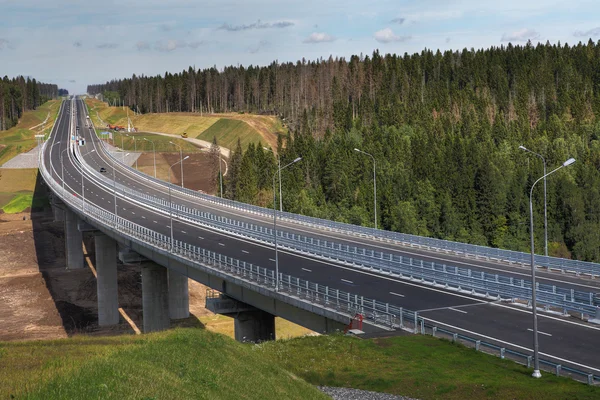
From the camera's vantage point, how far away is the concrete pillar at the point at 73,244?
10712 centimetres

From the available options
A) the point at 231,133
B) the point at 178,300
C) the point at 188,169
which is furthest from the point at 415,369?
the point at 231,133

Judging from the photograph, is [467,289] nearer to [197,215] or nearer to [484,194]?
[197,215]

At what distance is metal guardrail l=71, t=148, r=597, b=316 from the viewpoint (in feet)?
133

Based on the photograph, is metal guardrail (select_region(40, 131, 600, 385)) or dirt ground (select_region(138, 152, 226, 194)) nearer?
metal guardrail (select_region(40, 131, 600, 385))

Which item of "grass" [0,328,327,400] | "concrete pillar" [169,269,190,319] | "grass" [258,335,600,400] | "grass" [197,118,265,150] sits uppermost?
"grass" [197,118,265,150]

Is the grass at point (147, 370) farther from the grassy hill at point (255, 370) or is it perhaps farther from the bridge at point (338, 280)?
the bridge at point (338, 280)

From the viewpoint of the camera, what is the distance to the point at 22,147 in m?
184

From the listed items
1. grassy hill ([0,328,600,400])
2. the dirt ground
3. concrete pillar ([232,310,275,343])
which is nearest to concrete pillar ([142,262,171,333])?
concrete pillar ([232,310,275,343])

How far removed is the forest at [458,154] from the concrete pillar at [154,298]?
37.8 metres

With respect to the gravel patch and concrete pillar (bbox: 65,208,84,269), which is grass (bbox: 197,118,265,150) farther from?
the gravel patch

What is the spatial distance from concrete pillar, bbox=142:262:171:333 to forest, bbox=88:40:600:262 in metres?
37.8

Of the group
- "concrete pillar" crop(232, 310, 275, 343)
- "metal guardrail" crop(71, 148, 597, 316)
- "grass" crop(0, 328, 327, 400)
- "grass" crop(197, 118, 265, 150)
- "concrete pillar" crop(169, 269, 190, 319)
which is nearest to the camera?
"grass" crop(0, 328, 327, 400)

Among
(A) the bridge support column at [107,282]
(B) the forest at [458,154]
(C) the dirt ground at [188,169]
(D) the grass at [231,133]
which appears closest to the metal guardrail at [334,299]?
(A) the bridge support column at [107,282]

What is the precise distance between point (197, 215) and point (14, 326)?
22.7 metres
